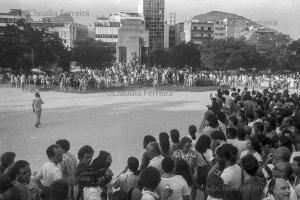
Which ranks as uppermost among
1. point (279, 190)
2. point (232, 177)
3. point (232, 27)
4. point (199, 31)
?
point (232, 27)

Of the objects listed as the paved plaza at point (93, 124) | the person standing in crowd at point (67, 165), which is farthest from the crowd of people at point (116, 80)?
the person standing in crowd at point (67, 165)

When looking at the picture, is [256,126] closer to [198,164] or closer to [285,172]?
[198,164]

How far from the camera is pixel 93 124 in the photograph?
679 inches

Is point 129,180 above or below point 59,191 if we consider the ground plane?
below

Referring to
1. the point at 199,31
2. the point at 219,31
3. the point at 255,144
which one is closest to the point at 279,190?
the point at 255,144

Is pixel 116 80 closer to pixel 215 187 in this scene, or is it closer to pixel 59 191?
pixel 215 187

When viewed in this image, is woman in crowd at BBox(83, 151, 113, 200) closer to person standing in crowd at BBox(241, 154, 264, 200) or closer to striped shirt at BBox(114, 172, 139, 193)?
striped shirt at BBox(114, 172, 139, 193)

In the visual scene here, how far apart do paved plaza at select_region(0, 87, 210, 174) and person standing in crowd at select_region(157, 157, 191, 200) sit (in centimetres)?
461

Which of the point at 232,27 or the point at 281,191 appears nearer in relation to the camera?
the point at 281,191

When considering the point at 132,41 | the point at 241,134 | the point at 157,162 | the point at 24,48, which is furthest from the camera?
the point at 132,41

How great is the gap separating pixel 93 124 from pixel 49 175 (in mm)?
11408

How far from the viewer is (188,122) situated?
59.6 ft

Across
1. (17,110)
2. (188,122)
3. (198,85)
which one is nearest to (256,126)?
(188,122)

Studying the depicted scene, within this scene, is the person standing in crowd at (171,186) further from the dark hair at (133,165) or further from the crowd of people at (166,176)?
the dark hair at (133,165)
